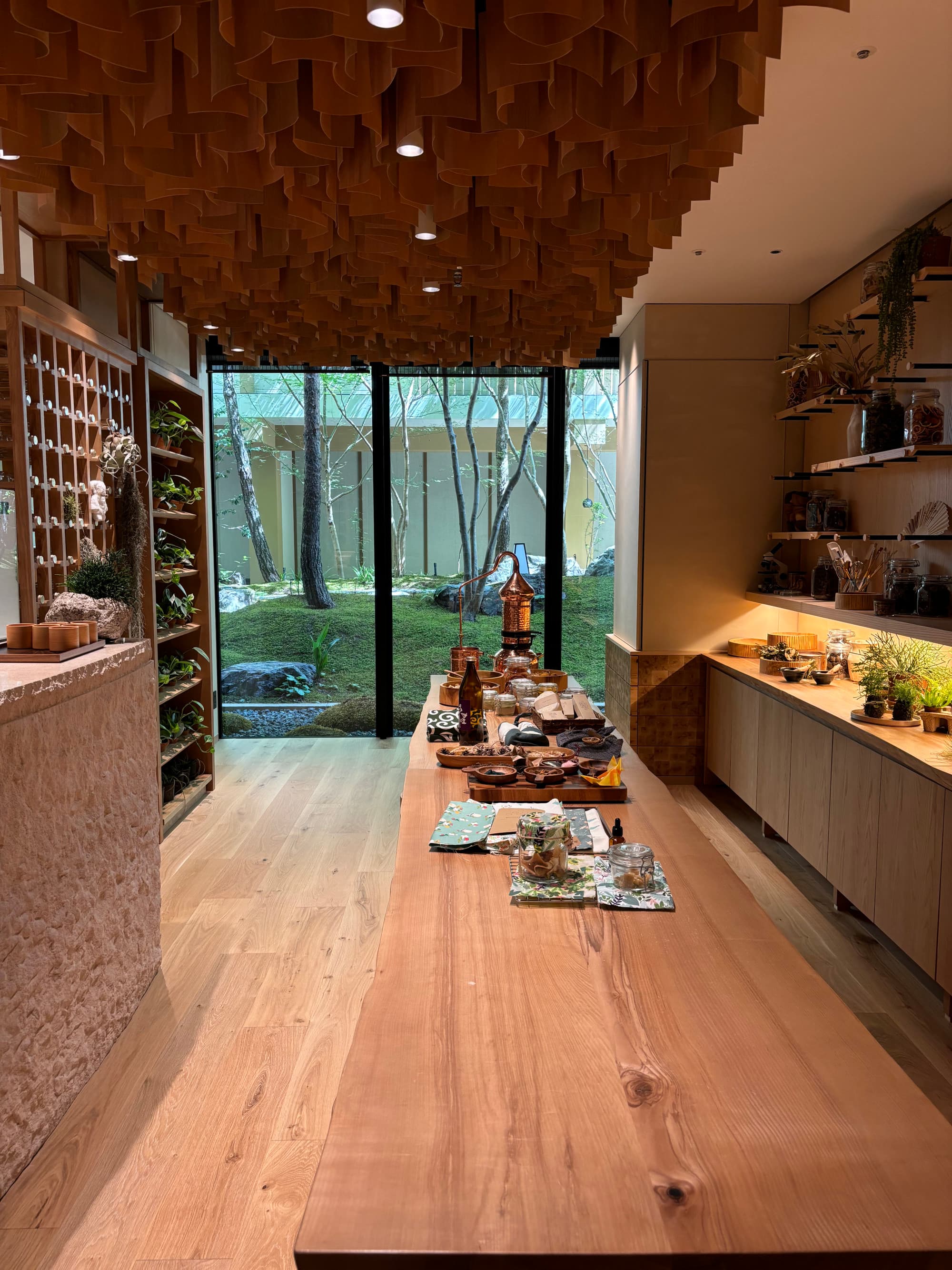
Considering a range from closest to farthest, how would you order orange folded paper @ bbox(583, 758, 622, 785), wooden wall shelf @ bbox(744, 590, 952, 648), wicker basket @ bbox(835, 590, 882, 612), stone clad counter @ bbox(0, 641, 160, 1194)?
stone clad counter @ bbox(0, 641, 160, 1194) < orange folded paper @ bbox(583, 758, 622, 785) < wooden wall shelf @ bbox(744, 590, 952, 648) < wicker basket @ bbox(835, 590, 882, 612)

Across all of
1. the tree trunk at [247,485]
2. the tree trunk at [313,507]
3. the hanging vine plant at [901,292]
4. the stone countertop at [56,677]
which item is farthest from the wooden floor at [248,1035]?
the hanging vine plant at [901,292]

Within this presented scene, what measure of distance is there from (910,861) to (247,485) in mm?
Answer: 5587

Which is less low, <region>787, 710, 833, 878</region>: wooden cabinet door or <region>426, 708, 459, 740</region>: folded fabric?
<region>426, 708, 459, 740</region>: folded fabric

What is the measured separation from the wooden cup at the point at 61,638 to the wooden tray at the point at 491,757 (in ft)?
4.20

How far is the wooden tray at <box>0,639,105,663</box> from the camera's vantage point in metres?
2.79

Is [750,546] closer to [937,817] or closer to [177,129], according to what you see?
[937,817]

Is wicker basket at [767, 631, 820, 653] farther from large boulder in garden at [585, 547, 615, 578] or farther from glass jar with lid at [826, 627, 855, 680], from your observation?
large boulder in garden at [585, 547, 615, 578]

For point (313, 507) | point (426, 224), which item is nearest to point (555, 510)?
point (313, 507)

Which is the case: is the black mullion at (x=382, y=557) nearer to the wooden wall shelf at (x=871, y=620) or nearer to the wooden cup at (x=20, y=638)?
the wooden wall shelf at (x=871, y=620)

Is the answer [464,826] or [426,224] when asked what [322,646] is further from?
[426,224]

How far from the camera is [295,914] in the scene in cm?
391

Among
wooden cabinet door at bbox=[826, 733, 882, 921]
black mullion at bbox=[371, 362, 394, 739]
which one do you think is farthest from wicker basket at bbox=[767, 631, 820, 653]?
black mullion at bbox=[371, 362, 394, 739]

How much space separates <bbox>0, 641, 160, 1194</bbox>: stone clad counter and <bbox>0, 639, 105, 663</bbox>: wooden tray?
0.04 m

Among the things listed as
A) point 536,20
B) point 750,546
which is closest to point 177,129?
point 536,20
